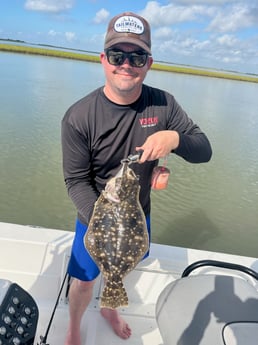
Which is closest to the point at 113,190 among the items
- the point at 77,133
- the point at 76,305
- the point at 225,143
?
the point at 77,133

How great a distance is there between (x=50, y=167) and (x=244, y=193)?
569 cm

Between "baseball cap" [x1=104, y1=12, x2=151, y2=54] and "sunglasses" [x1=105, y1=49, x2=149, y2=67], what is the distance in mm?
41

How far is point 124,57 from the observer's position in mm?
2410

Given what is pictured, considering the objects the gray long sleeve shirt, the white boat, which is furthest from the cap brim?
the white boat

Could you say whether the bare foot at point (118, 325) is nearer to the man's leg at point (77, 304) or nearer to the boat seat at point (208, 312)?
the man's leg at point (77, 304)

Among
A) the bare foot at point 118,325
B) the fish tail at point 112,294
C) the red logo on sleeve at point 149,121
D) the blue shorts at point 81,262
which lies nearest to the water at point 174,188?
the bare foot at point 118,325

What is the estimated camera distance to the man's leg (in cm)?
302

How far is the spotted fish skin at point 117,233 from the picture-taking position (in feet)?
6.51

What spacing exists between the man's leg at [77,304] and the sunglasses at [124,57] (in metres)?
1.83

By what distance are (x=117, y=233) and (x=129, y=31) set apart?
137cm

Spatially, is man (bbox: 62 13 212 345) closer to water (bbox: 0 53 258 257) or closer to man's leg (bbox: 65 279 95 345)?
man's leg (bbox: 65 279 95 345)

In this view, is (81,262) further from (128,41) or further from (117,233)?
(128,41)


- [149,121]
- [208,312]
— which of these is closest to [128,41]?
[149,121]

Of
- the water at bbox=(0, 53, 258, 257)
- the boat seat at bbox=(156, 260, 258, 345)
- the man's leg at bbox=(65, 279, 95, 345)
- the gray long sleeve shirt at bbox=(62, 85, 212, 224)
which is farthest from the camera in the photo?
the water at bbox=(0, 53, 258, 257)
